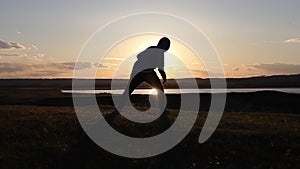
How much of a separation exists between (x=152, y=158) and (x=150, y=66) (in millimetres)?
8502

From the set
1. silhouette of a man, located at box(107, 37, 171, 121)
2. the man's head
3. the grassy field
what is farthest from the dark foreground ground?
the man's head

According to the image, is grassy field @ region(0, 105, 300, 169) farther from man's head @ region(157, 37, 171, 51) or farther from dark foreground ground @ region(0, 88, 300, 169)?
man's head @ region(157, 37, 171, 51)

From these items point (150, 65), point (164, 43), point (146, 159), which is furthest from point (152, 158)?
point (164, 43)

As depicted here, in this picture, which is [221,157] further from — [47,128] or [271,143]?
[47,128]

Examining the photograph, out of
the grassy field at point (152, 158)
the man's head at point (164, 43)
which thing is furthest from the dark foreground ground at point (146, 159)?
the man's head at point (164, 43)

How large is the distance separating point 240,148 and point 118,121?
5.94 metres

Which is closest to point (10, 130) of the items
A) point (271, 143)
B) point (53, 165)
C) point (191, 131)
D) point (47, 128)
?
point (47, 128)

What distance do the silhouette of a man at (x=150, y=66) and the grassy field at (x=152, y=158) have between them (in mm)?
4343

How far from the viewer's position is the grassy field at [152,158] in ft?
46.9

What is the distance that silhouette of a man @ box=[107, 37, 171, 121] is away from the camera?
22.4 metres

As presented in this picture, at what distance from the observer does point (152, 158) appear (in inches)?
585

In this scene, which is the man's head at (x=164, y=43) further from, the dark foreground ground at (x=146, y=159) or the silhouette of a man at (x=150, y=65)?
the dark foreground ground at (x=146, y=159)

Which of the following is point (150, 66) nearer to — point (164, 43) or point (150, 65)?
point (150, 65)

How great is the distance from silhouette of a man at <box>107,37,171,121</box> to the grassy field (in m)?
4.34
